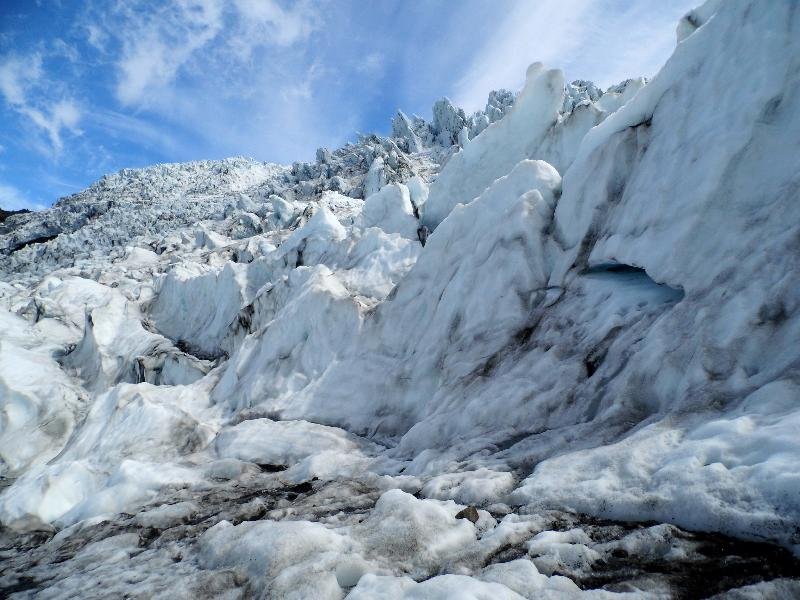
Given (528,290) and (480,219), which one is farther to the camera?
(480,219)

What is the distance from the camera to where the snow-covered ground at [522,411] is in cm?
328

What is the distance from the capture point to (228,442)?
990 centimetres

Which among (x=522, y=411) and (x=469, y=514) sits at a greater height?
(x=522, y=411)

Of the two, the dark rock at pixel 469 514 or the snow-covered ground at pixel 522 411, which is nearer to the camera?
the snow-covered ground at pixel 522 411

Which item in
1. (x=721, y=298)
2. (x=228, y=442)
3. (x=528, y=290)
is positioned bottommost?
(x=228, y=442)

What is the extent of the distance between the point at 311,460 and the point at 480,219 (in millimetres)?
6861

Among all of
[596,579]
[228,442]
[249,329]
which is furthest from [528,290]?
[249,329]

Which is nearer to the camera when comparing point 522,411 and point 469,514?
point 469,514

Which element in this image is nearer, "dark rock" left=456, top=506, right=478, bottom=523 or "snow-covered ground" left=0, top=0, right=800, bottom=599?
Result: "snow-covered ground" left=0, top=0, right=800, bottom=599

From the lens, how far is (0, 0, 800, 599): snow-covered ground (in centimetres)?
328

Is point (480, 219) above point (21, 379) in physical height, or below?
above

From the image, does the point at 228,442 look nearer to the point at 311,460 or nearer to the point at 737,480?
the point at 311,460

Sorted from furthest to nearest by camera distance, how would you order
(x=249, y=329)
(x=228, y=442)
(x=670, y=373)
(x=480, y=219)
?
(x=249, y=329)
(x=480, y=219)
(x=228, y=442)
(x=670, y=373)

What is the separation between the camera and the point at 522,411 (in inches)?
258
